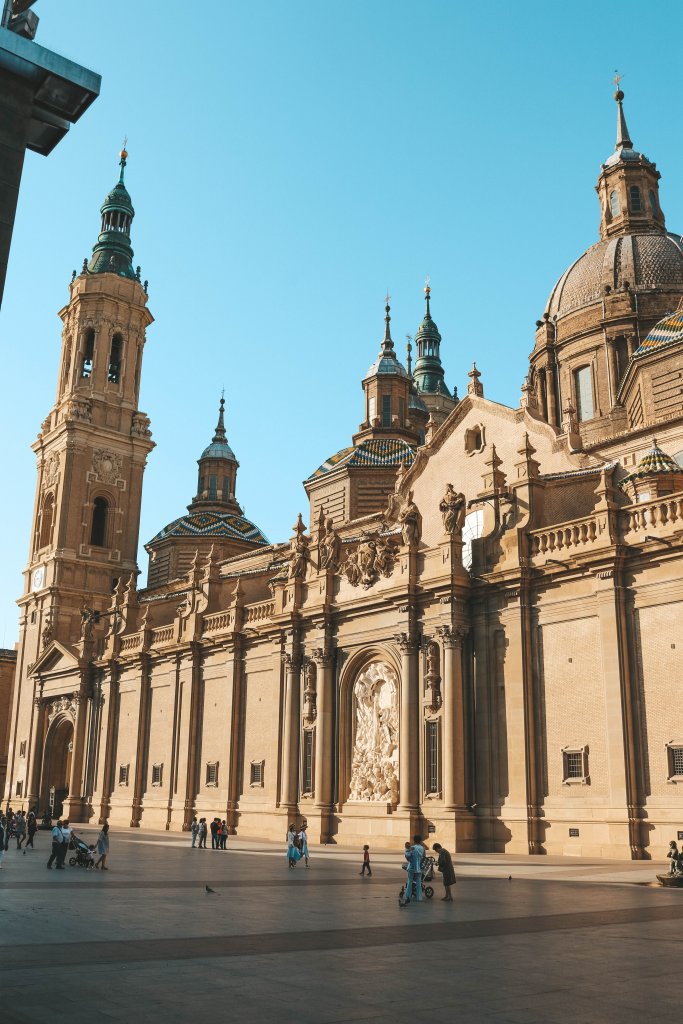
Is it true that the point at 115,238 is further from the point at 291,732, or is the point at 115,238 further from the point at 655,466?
the point at 655,466

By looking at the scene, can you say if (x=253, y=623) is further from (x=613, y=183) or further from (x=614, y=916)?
(x=613, y=183)

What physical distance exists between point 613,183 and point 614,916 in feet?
186

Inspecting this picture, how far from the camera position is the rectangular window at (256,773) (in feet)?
148

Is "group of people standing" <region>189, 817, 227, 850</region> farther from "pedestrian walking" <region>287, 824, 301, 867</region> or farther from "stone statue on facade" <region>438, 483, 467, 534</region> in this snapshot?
"stone statue on facade" <region>438, 483, 467, 534</region>

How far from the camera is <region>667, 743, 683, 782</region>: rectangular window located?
92.9 ft

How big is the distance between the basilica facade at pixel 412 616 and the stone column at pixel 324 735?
0.13 metres

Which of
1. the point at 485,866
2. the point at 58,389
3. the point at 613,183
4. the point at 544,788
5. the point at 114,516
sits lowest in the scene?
the point at 485,866

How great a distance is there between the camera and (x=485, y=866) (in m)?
27.4

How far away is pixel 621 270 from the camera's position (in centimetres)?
5788

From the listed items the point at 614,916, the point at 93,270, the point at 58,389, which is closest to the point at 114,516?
the point at 58,389

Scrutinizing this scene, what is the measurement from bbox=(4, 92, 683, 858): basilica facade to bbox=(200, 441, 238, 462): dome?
440 inches

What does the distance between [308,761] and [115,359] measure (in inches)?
1750

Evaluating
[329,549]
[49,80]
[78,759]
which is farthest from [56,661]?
[49,80]

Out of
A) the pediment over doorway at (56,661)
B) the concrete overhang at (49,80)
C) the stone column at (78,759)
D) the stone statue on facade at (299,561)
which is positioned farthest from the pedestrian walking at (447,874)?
the pediment over doorway at (56,661)
